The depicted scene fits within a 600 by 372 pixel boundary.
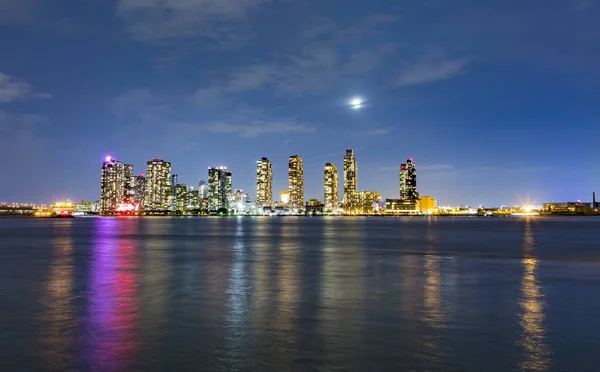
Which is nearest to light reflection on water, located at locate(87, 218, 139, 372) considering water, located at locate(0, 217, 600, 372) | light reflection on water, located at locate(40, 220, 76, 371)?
water, located at locate(0, 217, 600, 372)

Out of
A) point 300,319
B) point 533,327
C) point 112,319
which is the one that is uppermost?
point 112,319

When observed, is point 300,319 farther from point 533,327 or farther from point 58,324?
point 58,324

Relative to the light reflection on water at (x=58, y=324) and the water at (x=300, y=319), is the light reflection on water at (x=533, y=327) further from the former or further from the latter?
the light reflection on water at (x=58, y=324)

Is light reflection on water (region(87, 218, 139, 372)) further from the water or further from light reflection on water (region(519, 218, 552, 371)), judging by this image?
light reflection on water (region(519, 218, 552, 371))

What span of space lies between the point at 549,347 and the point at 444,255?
123 feet

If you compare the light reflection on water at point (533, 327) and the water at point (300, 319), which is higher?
the water at point (300, 319)

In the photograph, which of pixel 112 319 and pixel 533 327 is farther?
pixel 112 319

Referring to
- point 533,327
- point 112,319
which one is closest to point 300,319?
point 112,319

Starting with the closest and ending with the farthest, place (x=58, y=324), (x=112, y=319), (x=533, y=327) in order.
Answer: (x=533, y=327)
(x=58, y=324)
(x=112, y=319)

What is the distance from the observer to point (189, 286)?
98.9ft

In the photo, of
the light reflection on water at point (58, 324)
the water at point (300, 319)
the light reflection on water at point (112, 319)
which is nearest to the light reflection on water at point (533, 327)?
the water at point (300, 319)

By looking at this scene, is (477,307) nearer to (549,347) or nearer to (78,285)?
(549,347)

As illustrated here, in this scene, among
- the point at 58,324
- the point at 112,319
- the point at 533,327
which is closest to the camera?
the point at 533,327

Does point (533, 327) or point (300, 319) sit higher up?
point (300, 319)
